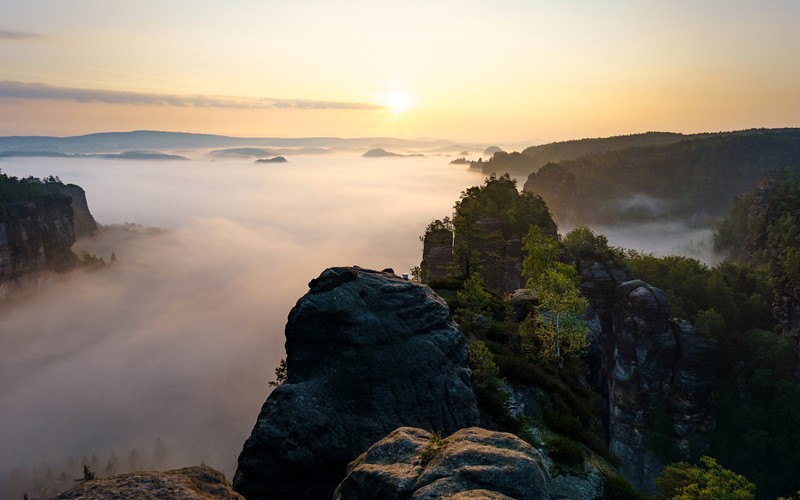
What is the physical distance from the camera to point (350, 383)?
24453 mm

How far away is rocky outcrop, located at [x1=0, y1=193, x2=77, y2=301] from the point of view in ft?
532

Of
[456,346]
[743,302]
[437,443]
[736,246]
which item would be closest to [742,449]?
[743,302]

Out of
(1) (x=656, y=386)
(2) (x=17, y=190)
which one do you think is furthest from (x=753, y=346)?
(2) (x=17, y=190)

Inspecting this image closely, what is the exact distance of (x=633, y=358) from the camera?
64438mm

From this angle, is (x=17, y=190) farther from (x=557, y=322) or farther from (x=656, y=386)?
(x=656, y=386)

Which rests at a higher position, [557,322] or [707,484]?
[557,322]

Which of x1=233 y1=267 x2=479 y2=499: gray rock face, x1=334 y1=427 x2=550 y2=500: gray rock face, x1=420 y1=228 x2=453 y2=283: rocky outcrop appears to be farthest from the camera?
x1=420 y1=228 x2=453 y2=283: rocky outcrop

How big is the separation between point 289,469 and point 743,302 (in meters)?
92.8

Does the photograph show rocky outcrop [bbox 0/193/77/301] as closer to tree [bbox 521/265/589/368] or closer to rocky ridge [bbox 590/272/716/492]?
tree [bbox 521/265/589/368]

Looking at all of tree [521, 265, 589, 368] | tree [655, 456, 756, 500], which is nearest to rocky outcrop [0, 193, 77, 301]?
tree [521, 265, 589, 368]

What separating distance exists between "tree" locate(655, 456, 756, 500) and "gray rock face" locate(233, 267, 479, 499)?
1557cm

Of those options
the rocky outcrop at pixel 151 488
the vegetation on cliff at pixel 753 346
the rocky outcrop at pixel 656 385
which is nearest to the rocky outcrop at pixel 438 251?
the rocky outcrop at pixel 656 385

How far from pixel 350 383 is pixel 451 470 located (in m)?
13.3

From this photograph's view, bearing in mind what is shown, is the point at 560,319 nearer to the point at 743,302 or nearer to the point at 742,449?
the point at 742,449
